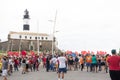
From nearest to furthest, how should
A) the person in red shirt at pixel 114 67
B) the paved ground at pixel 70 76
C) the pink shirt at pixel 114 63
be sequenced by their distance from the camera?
the person in red shirt at pixel 114 67 < the pink shirt at pixel 114 63 < the paved ground at pixel 70 76

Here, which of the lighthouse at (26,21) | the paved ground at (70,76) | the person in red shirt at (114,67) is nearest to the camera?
the person in red shirt at (114,67)

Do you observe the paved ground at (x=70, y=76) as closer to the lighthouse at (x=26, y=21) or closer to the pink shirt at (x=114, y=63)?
the pink shirt at (x=114, y=63)

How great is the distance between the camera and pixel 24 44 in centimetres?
15362

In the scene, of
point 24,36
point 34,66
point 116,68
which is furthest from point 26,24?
point 116,68

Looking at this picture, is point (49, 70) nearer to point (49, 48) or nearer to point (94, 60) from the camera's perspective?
point (94, 60)

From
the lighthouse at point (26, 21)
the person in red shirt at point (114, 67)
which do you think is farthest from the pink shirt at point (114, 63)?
the lighthouse at point (26, 21)

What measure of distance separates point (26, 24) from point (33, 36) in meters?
8.32

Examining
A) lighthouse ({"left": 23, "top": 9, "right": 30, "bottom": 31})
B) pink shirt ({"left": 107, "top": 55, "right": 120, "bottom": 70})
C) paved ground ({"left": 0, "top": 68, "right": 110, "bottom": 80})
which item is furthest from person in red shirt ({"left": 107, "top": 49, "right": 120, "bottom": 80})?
lighthouse ({"left": 23, "top": 9, "right": 30, "bottom": 31})

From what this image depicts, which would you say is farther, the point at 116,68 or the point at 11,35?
the point at 11,35

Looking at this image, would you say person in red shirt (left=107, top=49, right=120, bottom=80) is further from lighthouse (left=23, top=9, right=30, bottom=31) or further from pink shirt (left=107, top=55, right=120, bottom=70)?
Result: lighthouse (left=23, top=9, right=30, bottom=31)

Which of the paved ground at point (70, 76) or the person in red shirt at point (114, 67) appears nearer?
the person in red shirt at point (114, 67)

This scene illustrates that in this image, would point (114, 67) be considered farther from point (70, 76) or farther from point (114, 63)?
point (70, 76)

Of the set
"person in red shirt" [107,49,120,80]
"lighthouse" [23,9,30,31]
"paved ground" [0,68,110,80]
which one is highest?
"lighthouse" [23,9,30,31]

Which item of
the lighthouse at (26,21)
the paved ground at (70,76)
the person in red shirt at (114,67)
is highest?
the lighthouse at (26,21)
